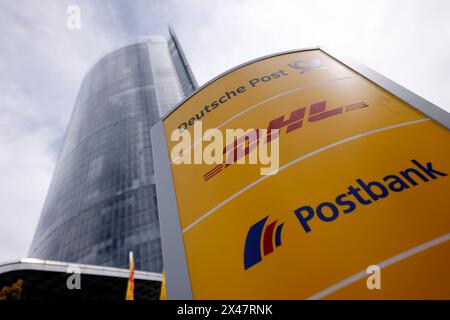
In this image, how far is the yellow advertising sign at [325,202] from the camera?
1.82 meters

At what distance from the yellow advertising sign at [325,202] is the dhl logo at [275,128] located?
2 cm

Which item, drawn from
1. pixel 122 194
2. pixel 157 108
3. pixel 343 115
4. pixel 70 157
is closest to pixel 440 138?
pixel 343 115

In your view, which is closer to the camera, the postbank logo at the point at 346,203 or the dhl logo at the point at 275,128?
the postbank logo at the point at 346,203

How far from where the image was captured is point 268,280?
6.47 feet

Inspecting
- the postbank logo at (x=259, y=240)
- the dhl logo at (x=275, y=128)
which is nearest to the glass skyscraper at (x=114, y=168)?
the dhl logo at (x=275, y=128)

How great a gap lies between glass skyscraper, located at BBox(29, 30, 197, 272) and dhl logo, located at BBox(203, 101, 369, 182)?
151ft

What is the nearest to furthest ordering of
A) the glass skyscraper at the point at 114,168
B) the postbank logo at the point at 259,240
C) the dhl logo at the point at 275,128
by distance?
the postbank logo at the point at 259,240 → the dhl logo at the point at 275,128 → the glass skyscraper at the point at 114,168

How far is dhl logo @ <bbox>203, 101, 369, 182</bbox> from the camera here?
9.71 ft

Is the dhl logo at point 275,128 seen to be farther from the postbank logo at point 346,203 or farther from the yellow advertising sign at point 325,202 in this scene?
the postbank logo at point 346,203

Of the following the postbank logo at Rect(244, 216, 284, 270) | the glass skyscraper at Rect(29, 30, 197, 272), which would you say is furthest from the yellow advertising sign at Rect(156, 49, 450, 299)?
the glass skyscraper at Rect(29, 30, 197, 272)

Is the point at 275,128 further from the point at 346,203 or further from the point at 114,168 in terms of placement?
the point at 114,168

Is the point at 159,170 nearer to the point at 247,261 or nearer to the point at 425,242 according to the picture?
the point at 247,261

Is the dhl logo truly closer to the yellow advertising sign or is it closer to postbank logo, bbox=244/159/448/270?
the yellow advertising sign

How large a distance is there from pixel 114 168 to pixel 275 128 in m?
66.4
